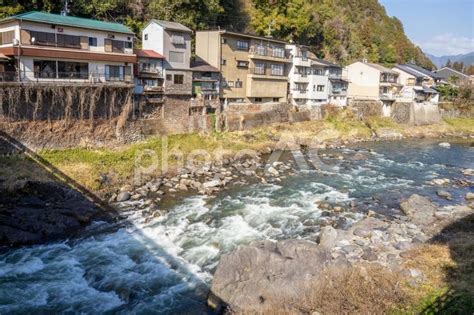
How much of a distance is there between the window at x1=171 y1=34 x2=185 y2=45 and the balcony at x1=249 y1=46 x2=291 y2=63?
9499mm

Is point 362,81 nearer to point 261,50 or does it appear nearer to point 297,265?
point 261,50

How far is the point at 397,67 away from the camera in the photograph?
201 ft

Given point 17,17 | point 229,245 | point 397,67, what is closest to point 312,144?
point 229,245

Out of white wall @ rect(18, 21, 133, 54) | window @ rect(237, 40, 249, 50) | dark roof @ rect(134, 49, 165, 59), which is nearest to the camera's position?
white wall @ rect(18, 21, 133, 54)

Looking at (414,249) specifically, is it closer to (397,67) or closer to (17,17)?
(17,17)

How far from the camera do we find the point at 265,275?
13.4 metres

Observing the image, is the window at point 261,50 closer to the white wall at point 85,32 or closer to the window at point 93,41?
the white wall at point 85,32

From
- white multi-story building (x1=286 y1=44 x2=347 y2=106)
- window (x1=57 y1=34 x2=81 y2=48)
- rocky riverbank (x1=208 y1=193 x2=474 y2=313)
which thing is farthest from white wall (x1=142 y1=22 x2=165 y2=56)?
rocky riverbank (x1=208 y1=193 x2=474 y2=313)

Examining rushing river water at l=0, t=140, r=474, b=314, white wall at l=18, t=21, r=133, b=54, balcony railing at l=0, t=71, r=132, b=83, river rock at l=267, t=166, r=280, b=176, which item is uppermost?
white wall at l=18, t=21, r=133, b=54

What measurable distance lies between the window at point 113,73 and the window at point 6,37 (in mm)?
5928

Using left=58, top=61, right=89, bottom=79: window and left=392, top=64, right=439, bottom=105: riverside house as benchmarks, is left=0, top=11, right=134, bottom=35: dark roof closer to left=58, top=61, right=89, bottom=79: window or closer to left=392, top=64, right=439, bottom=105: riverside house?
left=58, top=61, right=89, bottom=79: window

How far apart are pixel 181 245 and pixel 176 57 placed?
63.9 feet

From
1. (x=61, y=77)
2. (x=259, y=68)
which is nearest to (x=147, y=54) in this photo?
(x=61, y=77)

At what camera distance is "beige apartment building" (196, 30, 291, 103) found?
3772cm
